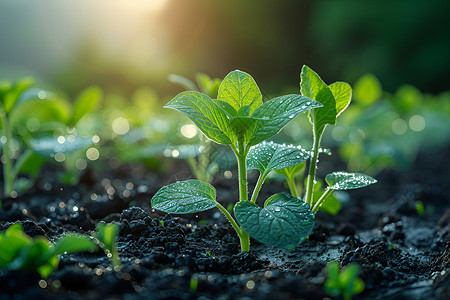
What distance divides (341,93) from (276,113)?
13.1 inches

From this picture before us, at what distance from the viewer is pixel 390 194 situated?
2.91 m

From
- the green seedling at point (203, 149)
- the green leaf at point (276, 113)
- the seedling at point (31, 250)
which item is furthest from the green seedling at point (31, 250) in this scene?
the green seedling at point (203, 149)

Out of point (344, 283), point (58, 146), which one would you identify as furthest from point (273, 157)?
point (58, 146)

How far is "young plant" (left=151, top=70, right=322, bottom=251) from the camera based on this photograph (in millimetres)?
1176

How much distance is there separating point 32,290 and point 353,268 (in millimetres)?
744

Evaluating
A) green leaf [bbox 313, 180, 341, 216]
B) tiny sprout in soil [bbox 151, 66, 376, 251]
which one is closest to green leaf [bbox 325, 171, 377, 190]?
tiny sprout in soil [bbox 151, 66, 376, 251]

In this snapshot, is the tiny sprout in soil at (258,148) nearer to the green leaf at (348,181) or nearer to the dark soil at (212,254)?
the green leaf at (348,181)

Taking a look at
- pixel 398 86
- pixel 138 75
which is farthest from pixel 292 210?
pixel 138 75

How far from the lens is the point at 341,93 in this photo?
1472 mm

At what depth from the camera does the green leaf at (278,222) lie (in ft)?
3.71

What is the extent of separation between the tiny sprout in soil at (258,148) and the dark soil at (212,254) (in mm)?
133

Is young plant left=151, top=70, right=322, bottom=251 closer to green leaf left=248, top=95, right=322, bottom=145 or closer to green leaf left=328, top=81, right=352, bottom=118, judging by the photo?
green leaf left=248, top=95, right=322, bottom=145

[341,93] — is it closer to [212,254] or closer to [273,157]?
[273,157]

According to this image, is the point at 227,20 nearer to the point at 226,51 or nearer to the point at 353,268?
the point at 226,51
